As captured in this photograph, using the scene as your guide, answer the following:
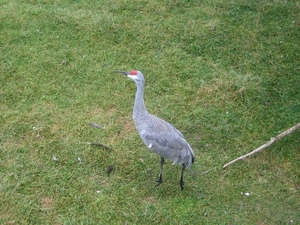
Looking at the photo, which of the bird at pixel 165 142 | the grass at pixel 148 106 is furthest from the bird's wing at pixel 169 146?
the grass at pixel 148 106

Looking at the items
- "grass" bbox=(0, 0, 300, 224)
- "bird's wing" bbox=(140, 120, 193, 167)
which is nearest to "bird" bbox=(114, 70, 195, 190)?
"bird's wing" bbox=(140, 120, 193, 167)

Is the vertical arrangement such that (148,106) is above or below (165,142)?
below

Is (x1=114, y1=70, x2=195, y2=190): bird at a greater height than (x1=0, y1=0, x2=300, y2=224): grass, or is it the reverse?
(x1=114, y1=70, x2=195, y2=190): bird

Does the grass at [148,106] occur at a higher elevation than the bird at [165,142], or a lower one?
lower

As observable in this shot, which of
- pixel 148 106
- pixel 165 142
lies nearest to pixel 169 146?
pixel 165 142

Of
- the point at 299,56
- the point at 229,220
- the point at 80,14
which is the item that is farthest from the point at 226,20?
the point at 229,220

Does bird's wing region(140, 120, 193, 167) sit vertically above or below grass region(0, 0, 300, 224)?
above

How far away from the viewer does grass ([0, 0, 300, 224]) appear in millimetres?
5047

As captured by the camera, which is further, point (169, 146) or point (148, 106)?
point (148, 106)

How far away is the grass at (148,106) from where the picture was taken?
5.05m

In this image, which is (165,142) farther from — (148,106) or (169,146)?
(148,106)

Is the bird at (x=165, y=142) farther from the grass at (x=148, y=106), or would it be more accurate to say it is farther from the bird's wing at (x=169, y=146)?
the grass at (x=148, y=106)

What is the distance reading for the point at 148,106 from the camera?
6.54 meters

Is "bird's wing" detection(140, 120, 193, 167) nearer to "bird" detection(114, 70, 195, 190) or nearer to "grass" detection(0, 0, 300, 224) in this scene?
"bird" detection(114, 70, 195, 190)
